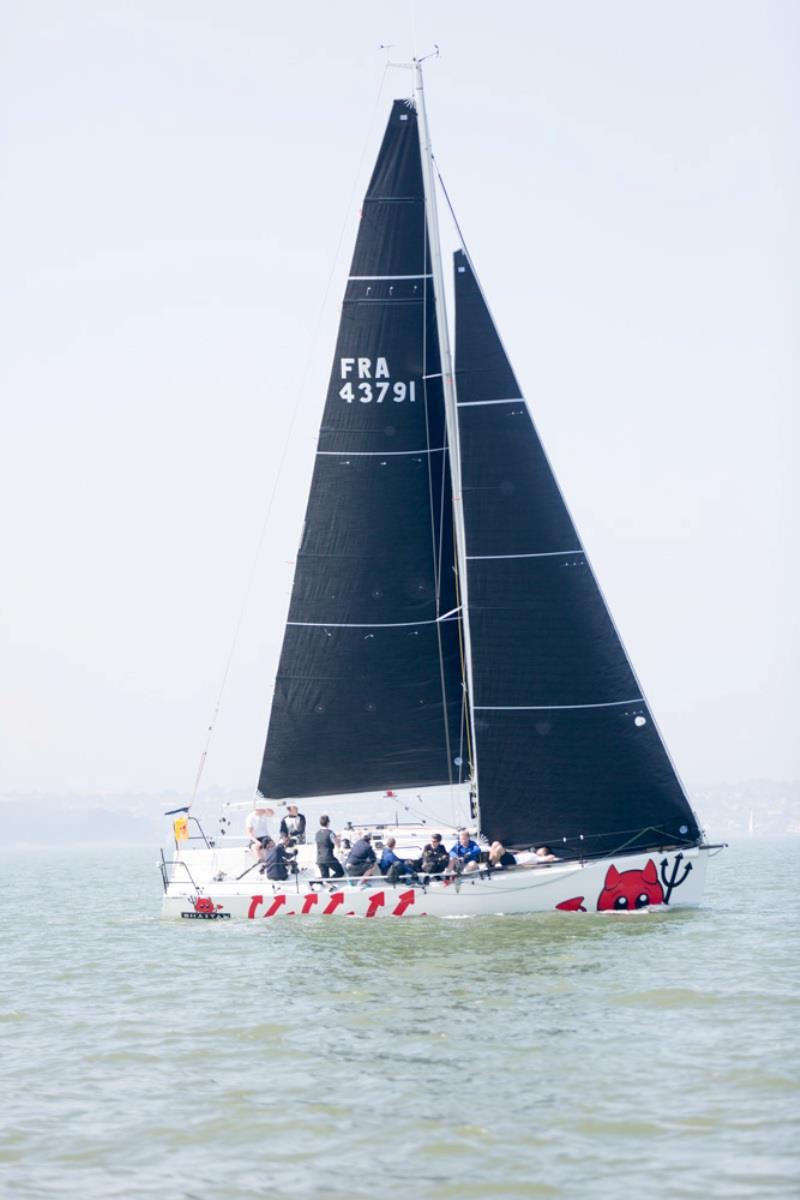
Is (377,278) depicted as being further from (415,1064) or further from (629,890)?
(415,1064)

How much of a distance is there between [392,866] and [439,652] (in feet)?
15.1

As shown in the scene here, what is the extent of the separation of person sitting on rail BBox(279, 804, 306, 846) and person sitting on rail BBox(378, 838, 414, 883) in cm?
327

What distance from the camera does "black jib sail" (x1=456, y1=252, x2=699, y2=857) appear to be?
29.1m

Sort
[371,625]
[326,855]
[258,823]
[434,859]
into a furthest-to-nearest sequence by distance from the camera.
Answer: [258,823] < [371,625] < [326,855] < [434,859]

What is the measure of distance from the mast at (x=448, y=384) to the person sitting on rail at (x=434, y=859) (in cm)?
103

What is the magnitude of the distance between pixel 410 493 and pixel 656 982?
13.1 metres

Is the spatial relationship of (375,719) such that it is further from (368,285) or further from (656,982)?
(656,982)

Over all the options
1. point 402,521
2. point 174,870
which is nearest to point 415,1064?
point 174,870

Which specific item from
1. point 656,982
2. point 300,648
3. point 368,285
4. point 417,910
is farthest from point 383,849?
point 368,285

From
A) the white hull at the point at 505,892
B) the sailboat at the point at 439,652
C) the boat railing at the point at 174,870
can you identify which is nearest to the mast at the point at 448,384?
the sailboat at the point at 439,652

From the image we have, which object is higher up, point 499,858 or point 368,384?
point 368,384

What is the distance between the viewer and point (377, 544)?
104ft

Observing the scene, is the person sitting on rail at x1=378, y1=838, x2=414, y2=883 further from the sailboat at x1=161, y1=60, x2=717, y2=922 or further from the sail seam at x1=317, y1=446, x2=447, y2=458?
the sail seam at x1=317, y1=446, x2=447, y2=458

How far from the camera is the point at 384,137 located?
31875 millimetres
